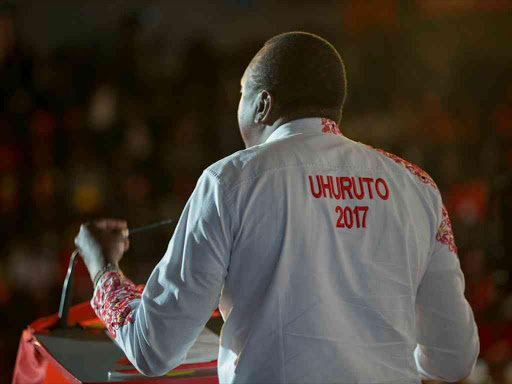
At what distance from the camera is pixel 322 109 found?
84cm

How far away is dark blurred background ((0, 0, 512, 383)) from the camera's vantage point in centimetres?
312

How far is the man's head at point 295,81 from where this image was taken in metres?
0.82

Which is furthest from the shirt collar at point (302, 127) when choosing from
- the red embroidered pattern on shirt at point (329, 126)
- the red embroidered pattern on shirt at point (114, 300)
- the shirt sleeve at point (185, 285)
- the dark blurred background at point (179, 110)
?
the dark blurred background at point (179, 110)

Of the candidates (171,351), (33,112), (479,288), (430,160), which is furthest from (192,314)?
(430,160)

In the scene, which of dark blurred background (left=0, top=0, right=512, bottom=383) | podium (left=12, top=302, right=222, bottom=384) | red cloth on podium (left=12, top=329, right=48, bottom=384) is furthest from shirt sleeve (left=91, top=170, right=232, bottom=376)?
dark blurred background (left=0, top=0, right=512, bottom=383)

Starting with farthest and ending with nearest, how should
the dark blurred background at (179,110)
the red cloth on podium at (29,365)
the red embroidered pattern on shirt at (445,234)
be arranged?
the dark blurred background at (179,110) < the red cloth on podium at (29,365) < the red embroidered pattern on shirt at (445,234)

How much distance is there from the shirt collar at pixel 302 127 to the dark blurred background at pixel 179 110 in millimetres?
2136

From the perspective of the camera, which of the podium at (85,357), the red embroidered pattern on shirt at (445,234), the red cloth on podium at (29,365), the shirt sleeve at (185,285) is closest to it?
the shirt sleeve at (185,285)

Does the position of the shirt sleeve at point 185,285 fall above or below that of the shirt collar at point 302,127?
below

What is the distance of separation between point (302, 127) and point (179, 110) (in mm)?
2573

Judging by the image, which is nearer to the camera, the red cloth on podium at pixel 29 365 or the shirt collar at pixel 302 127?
the shirt collar at pixel 302 127

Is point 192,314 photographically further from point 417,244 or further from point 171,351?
point 417,244

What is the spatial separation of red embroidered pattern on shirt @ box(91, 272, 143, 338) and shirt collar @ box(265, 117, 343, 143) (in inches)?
11.2

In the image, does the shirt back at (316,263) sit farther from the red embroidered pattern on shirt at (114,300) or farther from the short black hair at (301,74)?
the red embroidered pattern on shirt at (114,300)
